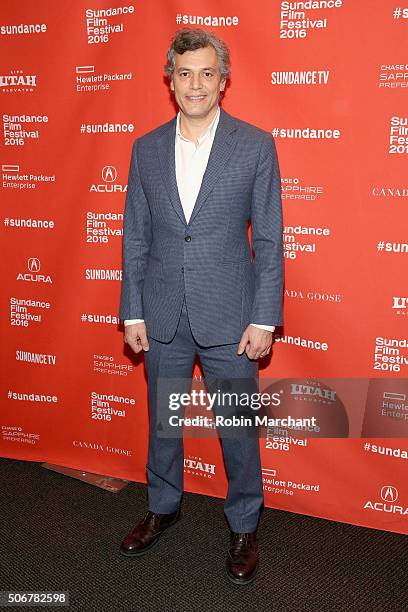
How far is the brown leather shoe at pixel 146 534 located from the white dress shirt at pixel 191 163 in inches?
39.8

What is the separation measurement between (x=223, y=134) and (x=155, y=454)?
1.31m

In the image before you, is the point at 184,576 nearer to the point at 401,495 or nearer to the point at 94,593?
the point at 94,593

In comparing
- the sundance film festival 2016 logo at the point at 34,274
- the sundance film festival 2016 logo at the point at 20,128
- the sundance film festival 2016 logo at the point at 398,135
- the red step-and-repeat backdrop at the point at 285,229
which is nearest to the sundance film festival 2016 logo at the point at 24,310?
the red step-and-repeat backdrop at the point at 285,229

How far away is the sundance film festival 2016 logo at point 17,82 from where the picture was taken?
2867 millimetres

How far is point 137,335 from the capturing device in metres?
2.31

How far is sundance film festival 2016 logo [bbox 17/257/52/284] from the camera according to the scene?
119 inches

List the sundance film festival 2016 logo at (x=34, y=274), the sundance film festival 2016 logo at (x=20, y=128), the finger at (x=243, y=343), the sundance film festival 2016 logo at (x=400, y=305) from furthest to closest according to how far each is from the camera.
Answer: the sundance film festival 2016 logo at (x=34, y=274)
the sundance film festival 2016 logo at (x=20, y=128)
the sundance film festival 2016 logo at (x=400, y=305)
the finger at (x=243, y=343)

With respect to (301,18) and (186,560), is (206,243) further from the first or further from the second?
(186,560)

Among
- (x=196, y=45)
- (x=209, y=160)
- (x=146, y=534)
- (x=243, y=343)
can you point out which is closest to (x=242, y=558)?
(x=146, y=534)

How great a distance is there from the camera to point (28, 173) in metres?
2.96

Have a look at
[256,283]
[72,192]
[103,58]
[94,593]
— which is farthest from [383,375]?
[103,58]

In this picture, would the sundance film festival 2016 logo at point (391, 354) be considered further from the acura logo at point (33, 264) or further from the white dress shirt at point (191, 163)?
the acura logo at point (33, 264)

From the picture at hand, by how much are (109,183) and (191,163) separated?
0.74 m

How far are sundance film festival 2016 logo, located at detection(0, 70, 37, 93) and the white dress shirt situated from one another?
110 cm
